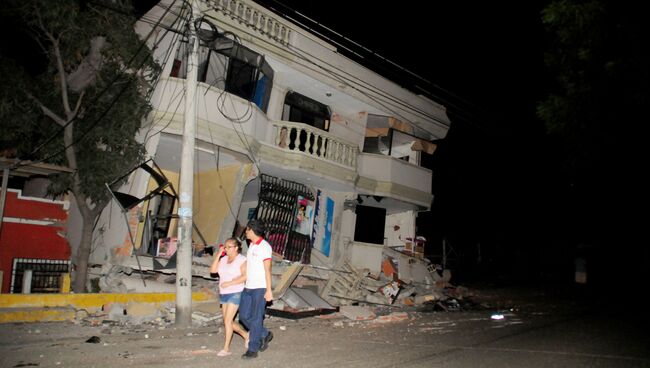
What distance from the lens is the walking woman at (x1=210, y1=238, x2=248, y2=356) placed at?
5953mm

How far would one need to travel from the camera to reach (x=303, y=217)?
15.0m

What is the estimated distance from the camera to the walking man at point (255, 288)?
564cm

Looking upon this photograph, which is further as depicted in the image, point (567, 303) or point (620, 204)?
point (567, 303)

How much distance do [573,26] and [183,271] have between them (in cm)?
795

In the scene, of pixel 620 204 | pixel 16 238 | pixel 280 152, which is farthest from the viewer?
pixel 280 152

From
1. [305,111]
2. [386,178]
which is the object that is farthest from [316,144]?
[386,178]

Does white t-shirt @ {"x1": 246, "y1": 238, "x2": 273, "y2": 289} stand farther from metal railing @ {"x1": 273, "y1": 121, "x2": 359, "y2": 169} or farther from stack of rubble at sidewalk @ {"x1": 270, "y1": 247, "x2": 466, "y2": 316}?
metal railing @ {"x1": 273, "y1": 121, "x2": 359, "y2": 169}

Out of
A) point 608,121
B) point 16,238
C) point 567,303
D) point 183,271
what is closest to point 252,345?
point 183,271

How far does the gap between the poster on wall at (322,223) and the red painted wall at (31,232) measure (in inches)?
291

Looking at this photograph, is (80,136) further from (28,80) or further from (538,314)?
(538,314)

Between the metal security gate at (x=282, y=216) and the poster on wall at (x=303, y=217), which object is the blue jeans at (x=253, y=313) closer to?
the metal security gate at (x=282, y=216)

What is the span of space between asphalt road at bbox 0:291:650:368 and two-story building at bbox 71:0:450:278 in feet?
11.7

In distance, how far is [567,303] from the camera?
15320mm

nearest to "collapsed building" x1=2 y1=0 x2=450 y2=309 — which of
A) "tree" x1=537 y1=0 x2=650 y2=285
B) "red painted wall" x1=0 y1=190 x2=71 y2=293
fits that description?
"red painted wall" x1=0 y1=190 x2=71 y2=293
